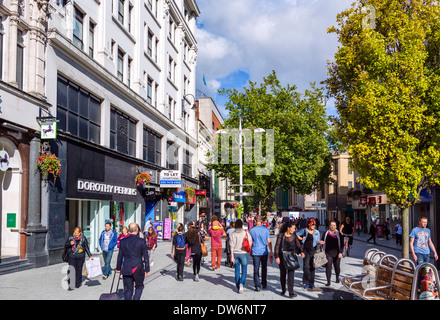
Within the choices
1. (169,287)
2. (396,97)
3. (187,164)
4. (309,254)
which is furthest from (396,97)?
(187,164)

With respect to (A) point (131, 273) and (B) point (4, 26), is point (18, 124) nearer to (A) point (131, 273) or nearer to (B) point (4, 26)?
Answer: (B) point (4, 26)

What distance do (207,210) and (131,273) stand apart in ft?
143

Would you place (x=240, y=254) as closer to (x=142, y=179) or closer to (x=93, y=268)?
(x=93, y=268)

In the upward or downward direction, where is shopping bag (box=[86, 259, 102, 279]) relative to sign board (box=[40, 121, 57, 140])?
downward

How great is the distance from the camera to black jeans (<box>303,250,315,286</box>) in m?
10.8

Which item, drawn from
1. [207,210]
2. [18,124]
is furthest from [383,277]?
[207,210]

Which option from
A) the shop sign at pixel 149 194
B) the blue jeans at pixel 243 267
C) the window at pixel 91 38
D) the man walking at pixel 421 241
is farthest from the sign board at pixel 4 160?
the shop sign at pixel 149 194

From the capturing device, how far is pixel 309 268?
10938 millimetres

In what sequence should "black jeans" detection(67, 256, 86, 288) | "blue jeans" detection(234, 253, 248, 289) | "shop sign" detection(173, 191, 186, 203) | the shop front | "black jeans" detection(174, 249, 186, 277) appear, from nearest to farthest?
1. "blue jeans" detection(234, 253, 248, 289)
2. "black jeans" detection(67, 256, 86, 288)
3. "black jeans" detection(174, 249, 186, 277)
4. the shop front
5. "shop sign" detection(173, 191, 186, 203)

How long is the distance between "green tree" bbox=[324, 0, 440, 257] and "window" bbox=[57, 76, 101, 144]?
35.5 ft

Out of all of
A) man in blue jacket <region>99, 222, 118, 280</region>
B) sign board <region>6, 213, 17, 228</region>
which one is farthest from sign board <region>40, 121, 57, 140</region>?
man in blue jacket <region>99, 222, 118, 280</region>

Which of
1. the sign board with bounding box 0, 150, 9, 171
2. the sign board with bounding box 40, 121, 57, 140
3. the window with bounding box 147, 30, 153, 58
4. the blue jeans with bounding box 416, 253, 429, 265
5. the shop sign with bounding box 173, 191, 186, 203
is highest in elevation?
the window with bounding box 147, 30, 153, 58

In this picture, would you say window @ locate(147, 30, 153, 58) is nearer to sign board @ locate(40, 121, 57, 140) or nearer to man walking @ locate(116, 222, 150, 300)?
sign board @ locate(40, 121, 57, 140)


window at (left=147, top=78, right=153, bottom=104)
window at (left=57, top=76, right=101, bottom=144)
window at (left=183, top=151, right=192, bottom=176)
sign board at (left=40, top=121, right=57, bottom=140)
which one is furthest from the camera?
window at (left=183, top=151, right=192, bottom=176)
